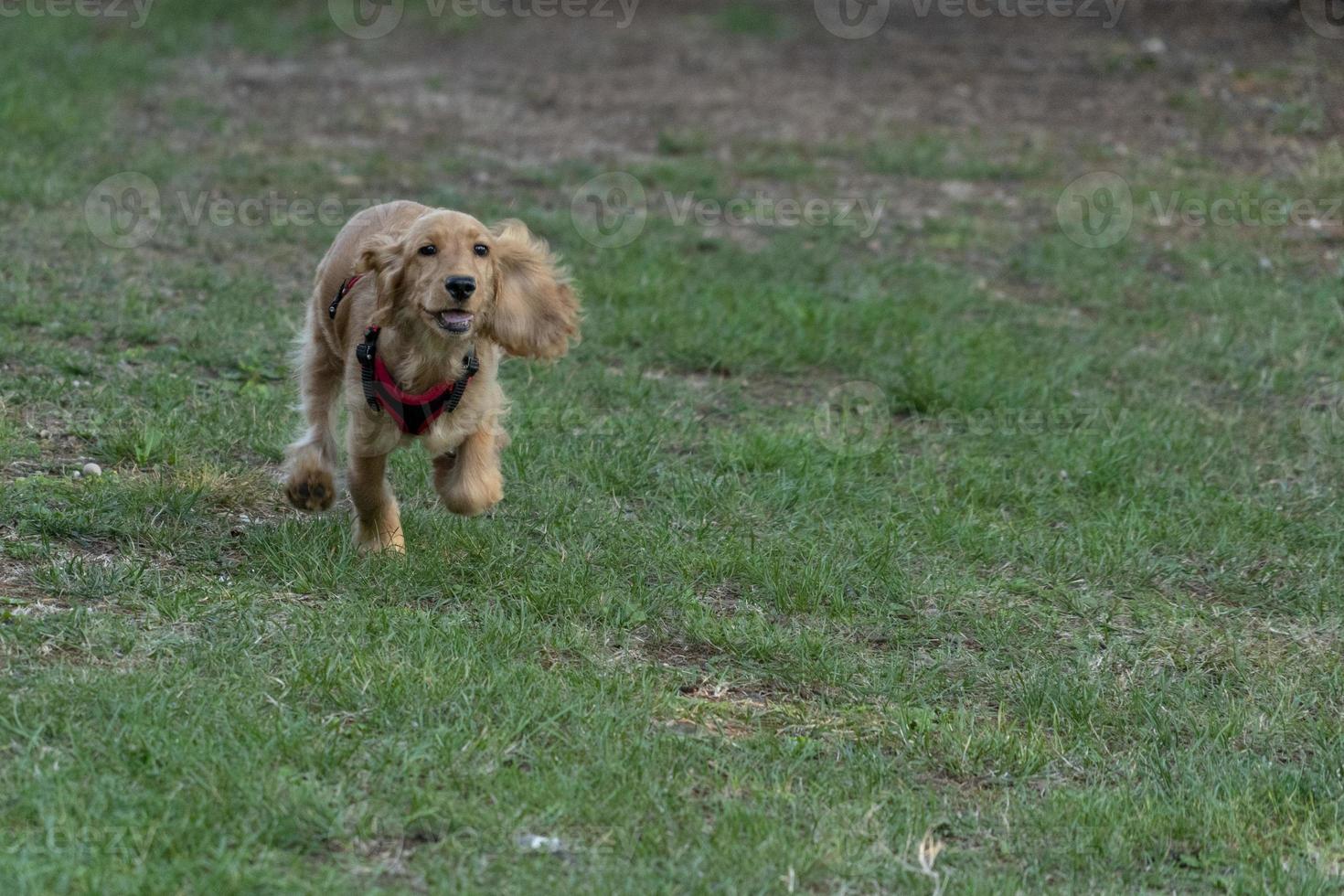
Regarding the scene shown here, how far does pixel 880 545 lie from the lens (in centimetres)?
560

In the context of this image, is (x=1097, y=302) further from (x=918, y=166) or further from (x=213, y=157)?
(x=213, y=157)

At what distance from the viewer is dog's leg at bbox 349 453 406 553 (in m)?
5.11

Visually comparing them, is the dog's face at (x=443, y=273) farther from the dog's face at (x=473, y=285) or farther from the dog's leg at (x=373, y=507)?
the dog's leg at (x=373, y=507)

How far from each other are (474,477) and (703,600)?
0.84 m

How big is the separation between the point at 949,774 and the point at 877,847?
0.53m

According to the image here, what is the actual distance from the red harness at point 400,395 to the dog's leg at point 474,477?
211 mm

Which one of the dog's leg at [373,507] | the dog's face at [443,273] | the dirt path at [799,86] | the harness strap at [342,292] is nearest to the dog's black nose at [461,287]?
the dog's face at [443,273]

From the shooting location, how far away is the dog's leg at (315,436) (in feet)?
17.2

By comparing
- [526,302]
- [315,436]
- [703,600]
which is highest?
[526,302]

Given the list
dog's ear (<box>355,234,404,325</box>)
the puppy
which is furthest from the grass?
dog's ear (<box>355,234,404,325</box>)

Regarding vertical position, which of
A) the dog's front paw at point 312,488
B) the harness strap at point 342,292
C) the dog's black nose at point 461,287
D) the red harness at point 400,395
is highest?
the dog's black nose at point 461,287

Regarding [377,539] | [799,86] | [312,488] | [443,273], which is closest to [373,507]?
[377,539]

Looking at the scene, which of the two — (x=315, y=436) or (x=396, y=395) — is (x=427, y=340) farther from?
(x=315, y=436)

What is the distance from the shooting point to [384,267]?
493cm
